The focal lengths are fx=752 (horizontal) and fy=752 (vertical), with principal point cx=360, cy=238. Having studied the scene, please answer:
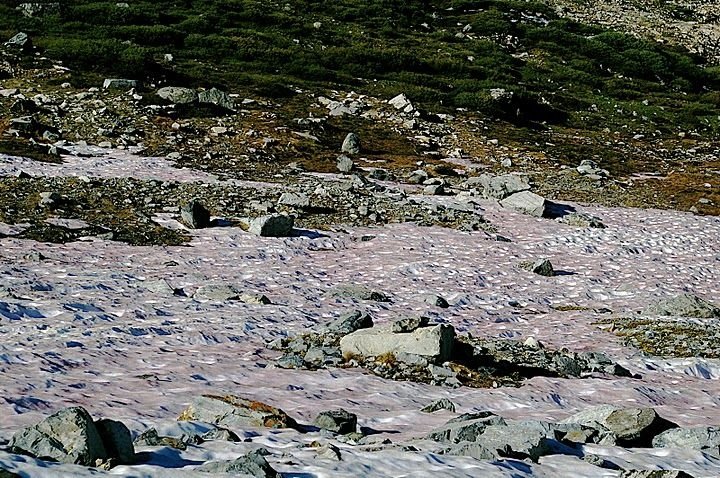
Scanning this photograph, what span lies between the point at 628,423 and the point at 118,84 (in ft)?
151

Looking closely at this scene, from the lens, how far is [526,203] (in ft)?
115

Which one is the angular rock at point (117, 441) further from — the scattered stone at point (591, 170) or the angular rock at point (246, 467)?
the scattered stone at point (591, 170)

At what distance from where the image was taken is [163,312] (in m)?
18.3

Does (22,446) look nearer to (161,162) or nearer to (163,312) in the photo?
(163,312)

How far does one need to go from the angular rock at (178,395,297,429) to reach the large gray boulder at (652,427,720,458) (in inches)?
220

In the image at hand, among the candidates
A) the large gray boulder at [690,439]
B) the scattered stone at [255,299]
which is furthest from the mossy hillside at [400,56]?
the large gray boulder at [690,439]

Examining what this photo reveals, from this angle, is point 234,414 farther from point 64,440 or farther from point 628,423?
point 628,423

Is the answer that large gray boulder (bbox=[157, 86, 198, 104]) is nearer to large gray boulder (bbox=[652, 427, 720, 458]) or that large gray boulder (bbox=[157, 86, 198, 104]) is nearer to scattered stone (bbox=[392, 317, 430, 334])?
scattered stone (bbox=[392, 317, 430, 334])

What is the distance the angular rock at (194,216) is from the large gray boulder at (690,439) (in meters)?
19.6

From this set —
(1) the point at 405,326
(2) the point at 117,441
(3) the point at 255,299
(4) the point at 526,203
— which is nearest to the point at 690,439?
(1) the point at 405,326

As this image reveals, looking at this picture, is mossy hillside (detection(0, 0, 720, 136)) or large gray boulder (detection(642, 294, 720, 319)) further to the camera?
mossy hillside (detection(0, 0, 720, 136))

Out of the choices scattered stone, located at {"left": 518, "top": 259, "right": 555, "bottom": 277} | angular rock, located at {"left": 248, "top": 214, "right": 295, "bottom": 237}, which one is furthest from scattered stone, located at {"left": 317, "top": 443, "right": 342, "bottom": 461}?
angular rock, located at {"left": 248, "top": 214, "right": 295, "bottom": 237}

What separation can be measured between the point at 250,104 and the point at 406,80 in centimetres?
2220

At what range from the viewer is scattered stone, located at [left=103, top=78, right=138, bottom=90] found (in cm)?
5016
